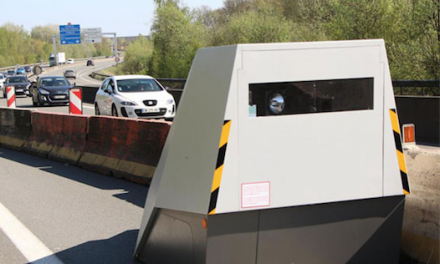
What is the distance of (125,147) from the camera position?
9.84 m

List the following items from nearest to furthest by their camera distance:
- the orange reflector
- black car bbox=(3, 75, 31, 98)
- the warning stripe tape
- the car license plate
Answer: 1. the orange reflector
2. the car license plate
3. the warning stripe tape
4. black car bbox=(3, 75, 31, 98)

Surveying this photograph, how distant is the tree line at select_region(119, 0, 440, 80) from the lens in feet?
67.6

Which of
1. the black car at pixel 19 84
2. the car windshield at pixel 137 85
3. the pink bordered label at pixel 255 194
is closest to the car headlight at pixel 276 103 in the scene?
the pink bordered label at pixel 255 194

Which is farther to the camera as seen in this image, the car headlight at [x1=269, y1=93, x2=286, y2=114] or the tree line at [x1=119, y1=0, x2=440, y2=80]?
the tree line at [x1=119, y1=0, x2=440, y2=80]

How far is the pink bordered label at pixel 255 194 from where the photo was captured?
13.7 ft

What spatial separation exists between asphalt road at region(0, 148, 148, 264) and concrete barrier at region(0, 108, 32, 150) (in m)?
3.09

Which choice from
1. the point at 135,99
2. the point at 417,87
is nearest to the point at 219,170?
the point at 417,87

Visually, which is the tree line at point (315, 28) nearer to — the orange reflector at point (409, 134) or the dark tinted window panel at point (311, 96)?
the orange reflector at point (409, 134)

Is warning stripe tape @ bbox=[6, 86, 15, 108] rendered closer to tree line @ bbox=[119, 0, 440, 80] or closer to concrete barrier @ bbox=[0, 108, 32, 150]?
concrete barrier @ bbox=[0, 108, 32, 150]

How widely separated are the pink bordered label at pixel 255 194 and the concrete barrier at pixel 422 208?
141 centimetres

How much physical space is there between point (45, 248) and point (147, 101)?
41.4 feet

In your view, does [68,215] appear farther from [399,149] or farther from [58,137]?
[58,137]

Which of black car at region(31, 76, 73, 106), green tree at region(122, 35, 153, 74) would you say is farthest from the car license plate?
green tree at region(122, 35, 153, 74)

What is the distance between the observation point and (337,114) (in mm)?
4309
